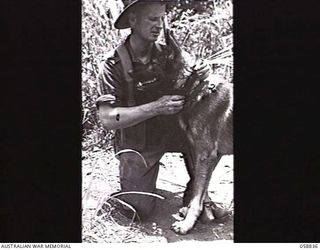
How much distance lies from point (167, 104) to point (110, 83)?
0.98ft

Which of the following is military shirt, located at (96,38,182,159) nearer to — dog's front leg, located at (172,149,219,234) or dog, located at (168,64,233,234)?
dog, located at (168,64,233,234)

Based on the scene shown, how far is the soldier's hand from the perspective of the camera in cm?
217

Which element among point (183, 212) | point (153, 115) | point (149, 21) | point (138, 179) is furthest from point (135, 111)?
point (183, 212)

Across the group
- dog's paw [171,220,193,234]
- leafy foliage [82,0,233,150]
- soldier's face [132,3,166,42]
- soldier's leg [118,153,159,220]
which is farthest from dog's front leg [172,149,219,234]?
soldier's face [132,3,166,42]

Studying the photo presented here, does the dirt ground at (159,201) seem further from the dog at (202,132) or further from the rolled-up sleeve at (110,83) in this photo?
the rolled-up sleeve at (110,83)

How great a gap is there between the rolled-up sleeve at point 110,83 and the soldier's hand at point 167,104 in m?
0.19

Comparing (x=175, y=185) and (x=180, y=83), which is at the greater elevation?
(x=180, y=83)

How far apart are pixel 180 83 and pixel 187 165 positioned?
0.41m

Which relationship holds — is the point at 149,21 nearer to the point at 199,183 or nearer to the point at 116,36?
the point at 116,36
